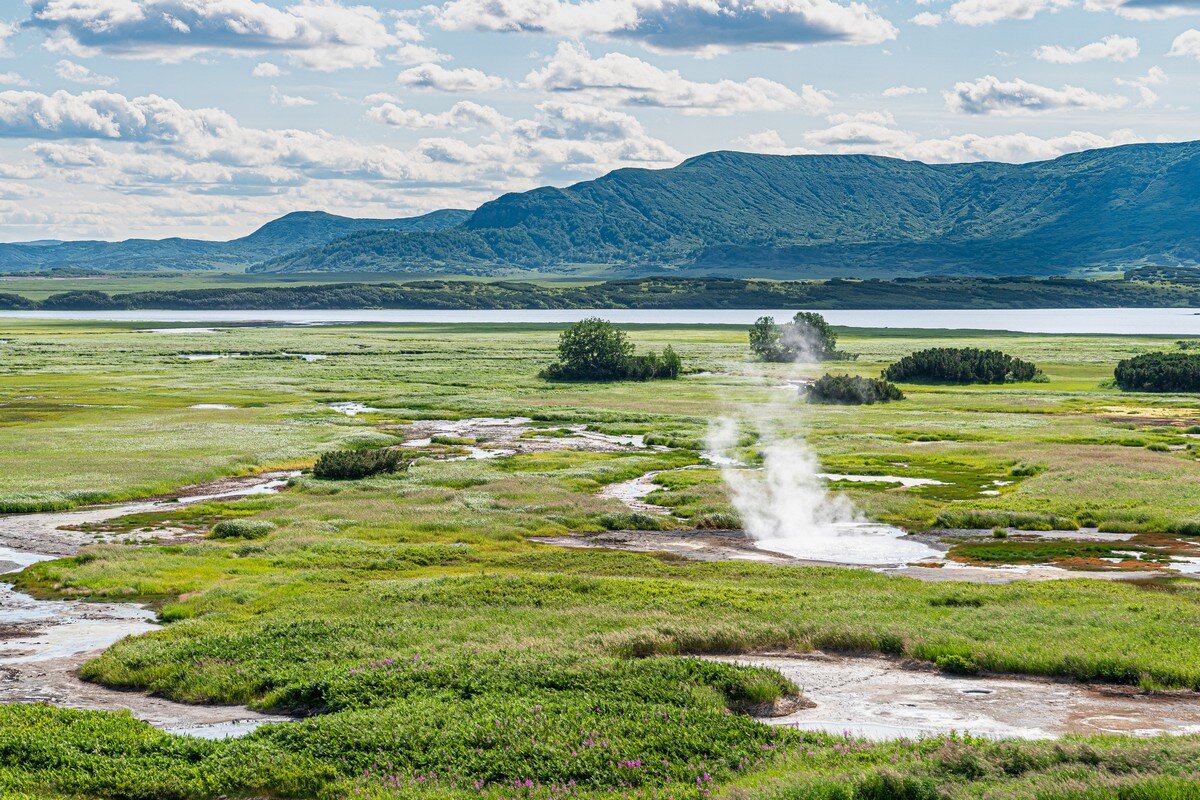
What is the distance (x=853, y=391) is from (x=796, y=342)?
56986 mm

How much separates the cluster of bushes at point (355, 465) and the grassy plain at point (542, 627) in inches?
66.0

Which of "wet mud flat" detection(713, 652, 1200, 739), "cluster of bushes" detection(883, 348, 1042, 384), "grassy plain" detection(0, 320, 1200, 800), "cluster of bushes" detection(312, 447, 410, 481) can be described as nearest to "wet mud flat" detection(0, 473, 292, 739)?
"grassy plain" detection(0, 320, 1200, 800)

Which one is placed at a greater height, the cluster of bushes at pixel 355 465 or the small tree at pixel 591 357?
the small tree at pixel 591 357

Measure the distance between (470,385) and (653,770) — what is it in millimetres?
112688

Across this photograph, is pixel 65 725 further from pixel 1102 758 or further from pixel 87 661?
pixel 1102 758

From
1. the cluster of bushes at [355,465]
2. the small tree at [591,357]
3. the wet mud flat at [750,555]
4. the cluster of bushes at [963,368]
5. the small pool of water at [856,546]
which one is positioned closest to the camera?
the wet mud flat at [750,555]

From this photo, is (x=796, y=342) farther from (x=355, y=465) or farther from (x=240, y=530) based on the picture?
(x=240, y=530)

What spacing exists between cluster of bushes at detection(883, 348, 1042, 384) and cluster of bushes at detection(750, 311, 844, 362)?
27515 millimetres

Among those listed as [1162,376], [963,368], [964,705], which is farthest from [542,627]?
[963,368]

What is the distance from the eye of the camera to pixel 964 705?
24922mm

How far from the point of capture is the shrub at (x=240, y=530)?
50031 mm

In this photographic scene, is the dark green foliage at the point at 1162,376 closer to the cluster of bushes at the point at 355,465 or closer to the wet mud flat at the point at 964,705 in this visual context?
the cluster of bushes at the point at 355,465

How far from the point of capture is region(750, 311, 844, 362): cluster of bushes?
572ft

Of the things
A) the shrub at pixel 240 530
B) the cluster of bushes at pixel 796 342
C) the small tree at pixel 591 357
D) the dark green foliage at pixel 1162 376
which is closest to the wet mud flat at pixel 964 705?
the shrub at pixel 240 530
